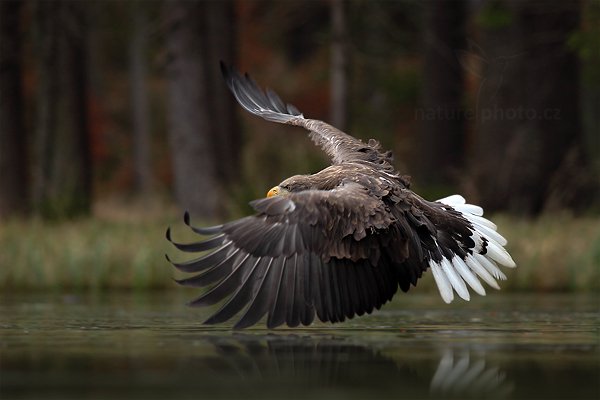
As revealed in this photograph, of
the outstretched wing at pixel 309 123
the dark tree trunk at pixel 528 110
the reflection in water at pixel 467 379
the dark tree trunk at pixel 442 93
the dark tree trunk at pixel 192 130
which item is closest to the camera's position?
the reflection in water at pixel 467 379

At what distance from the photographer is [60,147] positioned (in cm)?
2594

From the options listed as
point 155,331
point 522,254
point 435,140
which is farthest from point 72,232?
point 435,140

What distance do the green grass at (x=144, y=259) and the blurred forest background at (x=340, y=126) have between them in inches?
0.7

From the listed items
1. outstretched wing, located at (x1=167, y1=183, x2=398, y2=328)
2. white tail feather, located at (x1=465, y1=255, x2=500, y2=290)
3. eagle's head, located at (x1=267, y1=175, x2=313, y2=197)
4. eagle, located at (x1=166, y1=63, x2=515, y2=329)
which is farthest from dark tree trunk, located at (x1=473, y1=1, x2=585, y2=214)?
outstretched wing, located at (x1=167, y1=183, x2=398, y2=328)

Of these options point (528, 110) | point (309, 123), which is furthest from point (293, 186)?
point (528, 110)

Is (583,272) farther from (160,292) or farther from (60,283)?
(60,283)

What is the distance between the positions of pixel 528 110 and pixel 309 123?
815 centimetres

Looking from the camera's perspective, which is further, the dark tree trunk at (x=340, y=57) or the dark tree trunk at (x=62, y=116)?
the dark tree trunk at (x=340, y=57)

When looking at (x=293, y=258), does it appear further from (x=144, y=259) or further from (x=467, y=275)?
(x=144, y=259)

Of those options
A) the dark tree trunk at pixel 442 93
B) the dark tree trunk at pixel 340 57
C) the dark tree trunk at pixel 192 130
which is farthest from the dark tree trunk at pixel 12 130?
the dark tree trunk at pixel 442 93

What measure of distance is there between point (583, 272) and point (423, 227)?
507 centimetres

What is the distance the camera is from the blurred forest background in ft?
46.5

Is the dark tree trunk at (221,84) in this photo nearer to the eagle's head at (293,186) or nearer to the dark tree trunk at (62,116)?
the dark tree trunk at (62,116)

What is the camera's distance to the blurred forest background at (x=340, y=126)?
1416cm
